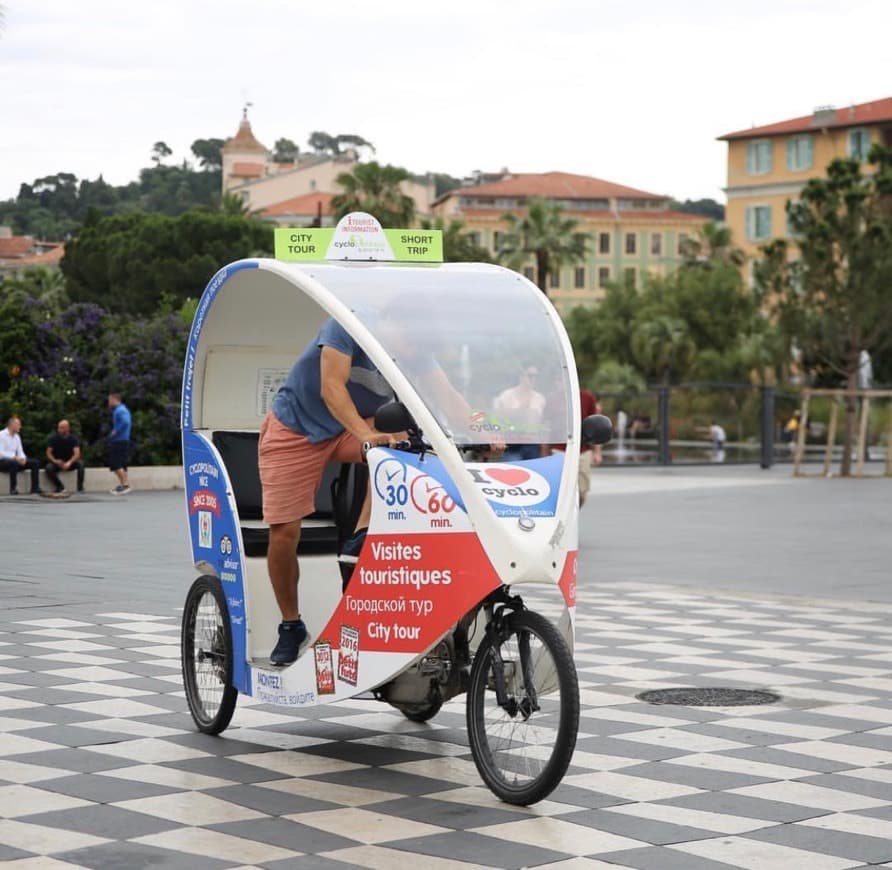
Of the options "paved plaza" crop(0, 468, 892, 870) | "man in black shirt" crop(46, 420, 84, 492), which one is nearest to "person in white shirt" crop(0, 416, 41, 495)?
"man in black shirt" crop(46, 420, 84, 492)

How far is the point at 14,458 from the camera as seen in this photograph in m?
26.7

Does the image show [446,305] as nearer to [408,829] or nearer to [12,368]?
[408,829]

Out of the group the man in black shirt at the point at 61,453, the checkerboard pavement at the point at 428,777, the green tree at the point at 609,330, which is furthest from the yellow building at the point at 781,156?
the checkerboard pavement at the point at 428,777

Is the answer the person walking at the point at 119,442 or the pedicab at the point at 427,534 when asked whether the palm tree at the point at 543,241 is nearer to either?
the person walking at the point at 119,442

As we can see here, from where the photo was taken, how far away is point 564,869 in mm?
5531

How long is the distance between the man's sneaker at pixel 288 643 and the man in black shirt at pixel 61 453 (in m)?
20.0

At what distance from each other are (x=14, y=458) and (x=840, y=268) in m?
18.3

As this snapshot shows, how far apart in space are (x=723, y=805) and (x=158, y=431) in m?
23.9

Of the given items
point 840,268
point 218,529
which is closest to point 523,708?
point 218,529

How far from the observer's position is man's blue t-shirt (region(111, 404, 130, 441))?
27.4 metres

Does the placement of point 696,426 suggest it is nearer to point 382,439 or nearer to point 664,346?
point 664,346

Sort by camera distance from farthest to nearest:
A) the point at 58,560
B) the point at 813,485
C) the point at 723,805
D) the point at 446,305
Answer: the point at 813,485 → the point at 58,560 → the point at 446,305 → the point at 723,805

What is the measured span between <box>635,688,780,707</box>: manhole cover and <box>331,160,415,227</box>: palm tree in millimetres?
63723

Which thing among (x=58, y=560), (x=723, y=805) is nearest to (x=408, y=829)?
(x=723, y=805)
